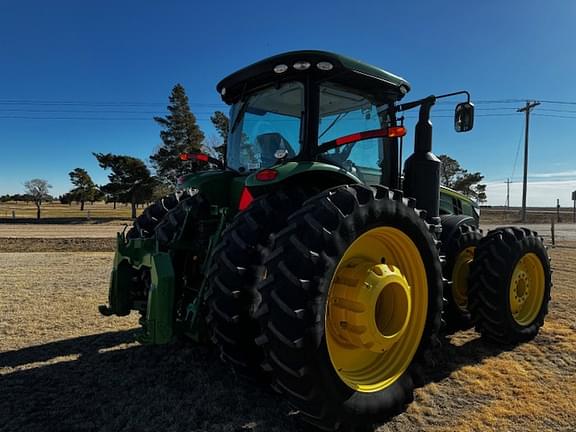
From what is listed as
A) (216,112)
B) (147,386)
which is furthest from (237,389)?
(216,112)

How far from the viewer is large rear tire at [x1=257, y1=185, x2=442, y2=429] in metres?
2.47

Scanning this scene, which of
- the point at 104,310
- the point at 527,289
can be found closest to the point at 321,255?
the point at 104,310

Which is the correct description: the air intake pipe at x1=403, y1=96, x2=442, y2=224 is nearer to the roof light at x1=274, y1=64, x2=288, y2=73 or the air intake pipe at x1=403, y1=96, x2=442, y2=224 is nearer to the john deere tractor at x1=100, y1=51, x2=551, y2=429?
the john deere tractor at x1=100, y1=51, x2=551, y2=429

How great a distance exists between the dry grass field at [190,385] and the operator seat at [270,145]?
185 cm

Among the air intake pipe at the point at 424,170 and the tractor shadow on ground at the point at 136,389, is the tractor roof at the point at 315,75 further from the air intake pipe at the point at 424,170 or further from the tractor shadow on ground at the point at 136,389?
the tractor shadow on ground at the point at 136,389

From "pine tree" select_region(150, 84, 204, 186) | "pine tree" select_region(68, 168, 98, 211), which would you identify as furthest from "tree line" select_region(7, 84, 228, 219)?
"pine tree" select_region(68, 168, 98, 211)

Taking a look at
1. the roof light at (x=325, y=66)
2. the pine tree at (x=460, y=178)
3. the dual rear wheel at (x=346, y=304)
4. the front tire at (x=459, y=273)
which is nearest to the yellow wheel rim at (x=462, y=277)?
the front tire at (x=459, y=273)

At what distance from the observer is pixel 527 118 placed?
35.6 meters

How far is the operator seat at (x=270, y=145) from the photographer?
372cm

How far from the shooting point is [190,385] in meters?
3.53

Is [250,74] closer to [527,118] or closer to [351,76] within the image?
[351,76]

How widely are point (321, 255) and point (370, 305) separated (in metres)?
0.58

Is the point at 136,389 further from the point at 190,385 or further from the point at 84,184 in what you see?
the point at 84,184

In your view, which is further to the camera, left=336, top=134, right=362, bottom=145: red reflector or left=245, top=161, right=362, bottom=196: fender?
left=336, top=134, right=362, bottom=145: red reflector
